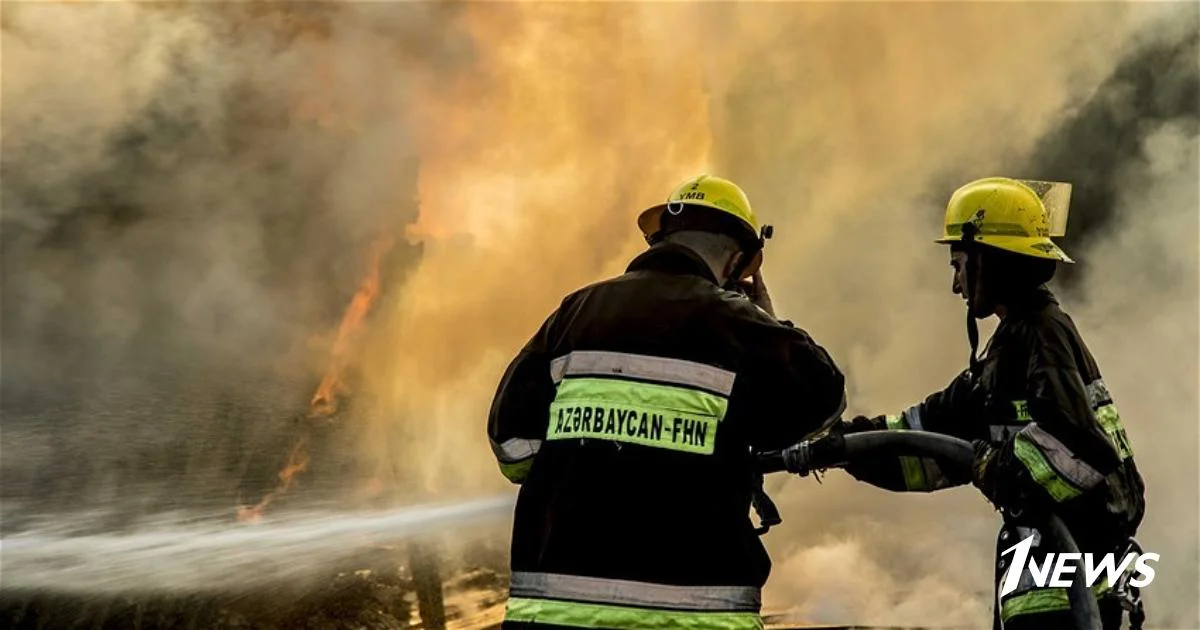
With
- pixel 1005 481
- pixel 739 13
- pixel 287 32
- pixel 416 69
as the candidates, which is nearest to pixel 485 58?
pixel 416 69

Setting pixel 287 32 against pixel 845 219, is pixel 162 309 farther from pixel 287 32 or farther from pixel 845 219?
pixel 845 219

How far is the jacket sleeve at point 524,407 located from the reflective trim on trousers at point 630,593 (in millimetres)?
398

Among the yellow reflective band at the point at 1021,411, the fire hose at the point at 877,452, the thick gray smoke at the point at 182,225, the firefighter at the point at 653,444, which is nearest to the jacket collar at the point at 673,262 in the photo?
the firefighter at the point at 653,444

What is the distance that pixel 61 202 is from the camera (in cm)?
885

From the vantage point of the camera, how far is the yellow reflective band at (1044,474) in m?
3.02

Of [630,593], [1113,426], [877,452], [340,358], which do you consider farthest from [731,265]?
[340,358]

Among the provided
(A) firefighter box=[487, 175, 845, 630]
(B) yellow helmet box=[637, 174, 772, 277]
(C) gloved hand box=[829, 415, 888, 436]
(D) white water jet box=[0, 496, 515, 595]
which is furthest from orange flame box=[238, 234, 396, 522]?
(A) firefighter box=[487, 175, 845, 630]

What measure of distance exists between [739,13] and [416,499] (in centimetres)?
657

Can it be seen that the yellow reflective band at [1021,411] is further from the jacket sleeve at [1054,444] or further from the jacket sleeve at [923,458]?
the jacket sleeve at [923,458]

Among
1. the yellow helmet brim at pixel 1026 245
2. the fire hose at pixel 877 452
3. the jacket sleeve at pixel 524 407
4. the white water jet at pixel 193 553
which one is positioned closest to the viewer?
the jacket sleeve at pixel 524 407

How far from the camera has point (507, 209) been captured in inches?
421

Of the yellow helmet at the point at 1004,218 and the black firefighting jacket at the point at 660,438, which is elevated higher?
the yellow helmet at the point at 1004,218

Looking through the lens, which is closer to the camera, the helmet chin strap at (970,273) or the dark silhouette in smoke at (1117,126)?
the helmet chin strap at (970,273)

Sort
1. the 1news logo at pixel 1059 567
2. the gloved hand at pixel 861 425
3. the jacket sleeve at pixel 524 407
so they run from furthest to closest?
the gloved hand at pixel 861 425
the 1news logo at pixel 1059 567
the jacket sleeve at pixel 524 407
